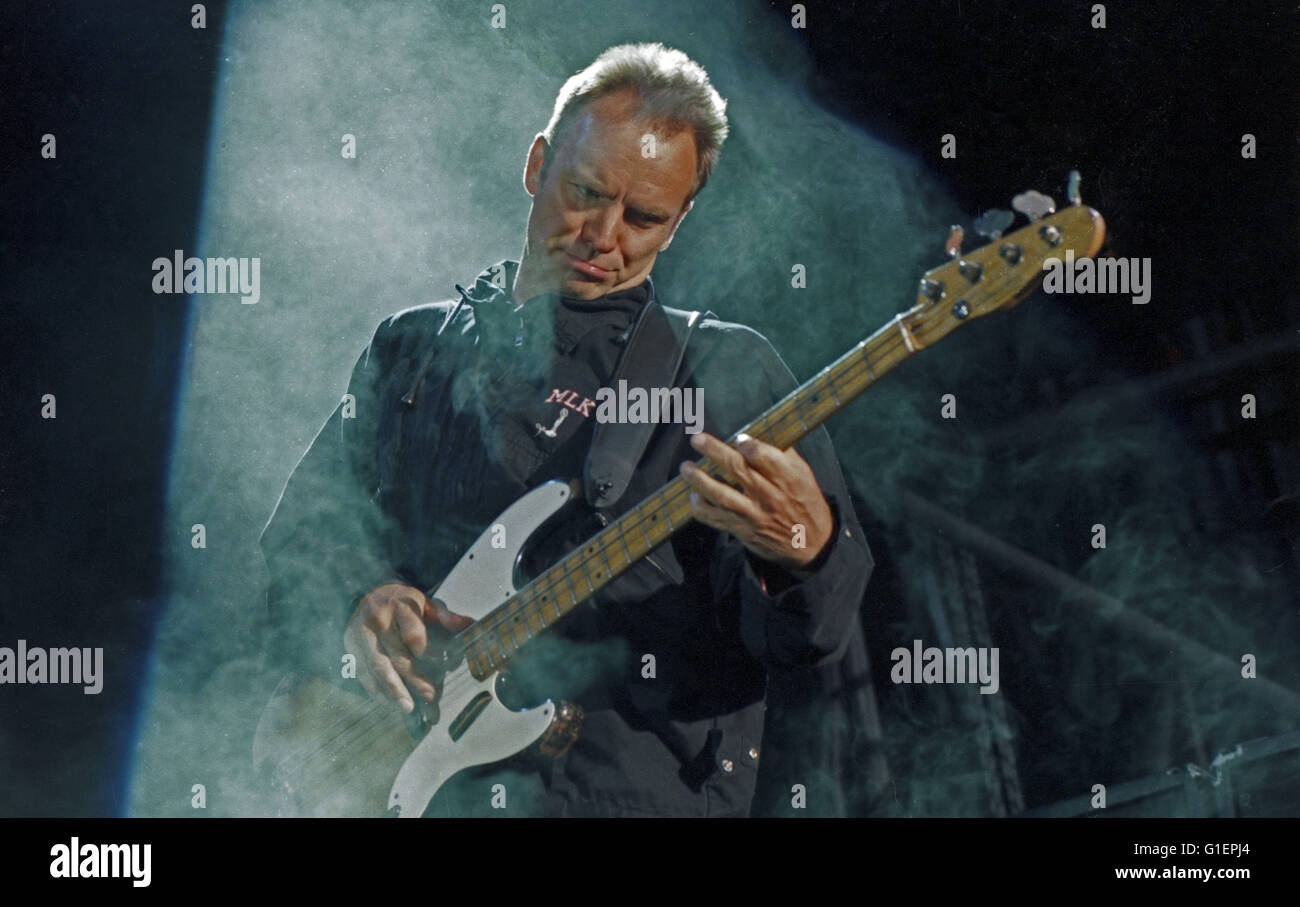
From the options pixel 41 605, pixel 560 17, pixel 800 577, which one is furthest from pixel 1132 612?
pixel 41 605

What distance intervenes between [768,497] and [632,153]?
0.76 metres

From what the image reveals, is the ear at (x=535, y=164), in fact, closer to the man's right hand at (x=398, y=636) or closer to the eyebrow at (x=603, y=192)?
the eyebrow at (x=603, y=192)

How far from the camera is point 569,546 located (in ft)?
7.26

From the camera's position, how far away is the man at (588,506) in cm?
204

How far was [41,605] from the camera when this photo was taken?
267 centimetres

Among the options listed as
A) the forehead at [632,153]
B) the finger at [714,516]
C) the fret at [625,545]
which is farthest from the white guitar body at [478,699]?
the forehead at [632,153]

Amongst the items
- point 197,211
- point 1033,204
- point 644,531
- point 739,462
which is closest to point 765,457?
point 739,462

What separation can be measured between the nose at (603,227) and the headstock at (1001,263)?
0.63m

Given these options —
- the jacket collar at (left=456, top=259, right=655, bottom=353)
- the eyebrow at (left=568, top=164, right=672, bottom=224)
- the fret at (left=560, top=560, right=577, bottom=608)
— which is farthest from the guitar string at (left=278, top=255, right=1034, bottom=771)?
the eyebrow at (left=568, top=164, right=672, bottom=224)

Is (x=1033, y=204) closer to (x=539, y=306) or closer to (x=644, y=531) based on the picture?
(x=644, y=531)

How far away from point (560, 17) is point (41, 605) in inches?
65.6

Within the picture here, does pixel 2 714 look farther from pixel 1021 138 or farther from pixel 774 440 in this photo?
pixel 1021 138

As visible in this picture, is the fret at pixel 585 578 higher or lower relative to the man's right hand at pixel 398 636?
higher

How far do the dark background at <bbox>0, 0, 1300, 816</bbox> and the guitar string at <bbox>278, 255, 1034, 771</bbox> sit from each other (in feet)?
2.11
